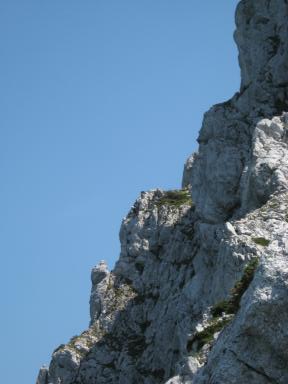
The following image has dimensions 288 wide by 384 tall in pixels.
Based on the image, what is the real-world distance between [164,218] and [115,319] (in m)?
13.7

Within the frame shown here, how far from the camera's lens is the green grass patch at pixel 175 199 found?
3935 inches

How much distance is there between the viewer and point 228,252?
49.9m

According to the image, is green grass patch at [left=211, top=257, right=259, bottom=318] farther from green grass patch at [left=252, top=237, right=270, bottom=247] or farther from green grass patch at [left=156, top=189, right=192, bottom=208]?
green grass patch at [left=156, top=189, right=192, bottom=208]

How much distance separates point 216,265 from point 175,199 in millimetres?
42812

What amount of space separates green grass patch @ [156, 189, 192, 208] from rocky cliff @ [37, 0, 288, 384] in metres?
0.24

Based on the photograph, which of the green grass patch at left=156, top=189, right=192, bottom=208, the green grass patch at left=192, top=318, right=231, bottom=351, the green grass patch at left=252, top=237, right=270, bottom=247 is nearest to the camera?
the green grass patch at left=192, top=318, right=231, bottom=351

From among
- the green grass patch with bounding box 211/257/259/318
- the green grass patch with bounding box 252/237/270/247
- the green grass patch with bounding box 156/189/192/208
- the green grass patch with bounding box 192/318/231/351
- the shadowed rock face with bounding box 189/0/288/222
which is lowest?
the green grass patch with bounding box 192/318/231/351

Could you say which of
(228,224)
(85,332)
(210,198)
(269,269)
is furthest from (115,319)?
(269,269)

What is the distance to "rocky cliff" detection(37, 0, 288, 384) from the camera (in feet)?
73.2

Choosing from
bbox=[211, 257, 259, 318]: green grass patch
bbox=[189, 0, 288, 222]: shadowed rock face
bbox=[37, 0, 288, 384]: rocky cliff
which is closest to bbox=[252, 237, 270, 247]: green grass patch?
bbox=[37, 0, 288, 384]: rocky cliff

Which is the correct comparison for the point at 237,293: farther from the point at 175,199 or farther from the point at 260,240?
the point at 175,199

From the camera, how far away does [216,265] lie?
199 feet

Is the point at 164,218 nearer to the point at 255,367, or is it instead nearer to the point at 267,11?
the point at 267,11

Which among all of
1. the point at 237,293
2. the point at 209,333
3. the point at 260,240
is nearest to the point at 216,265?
the point at 260,240
